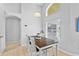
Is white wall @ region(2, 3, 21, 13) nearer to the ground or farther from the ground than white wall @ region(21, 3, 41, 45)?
farther from the ground

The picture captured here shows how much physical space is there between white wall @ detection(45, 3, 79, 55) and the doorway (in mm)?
659

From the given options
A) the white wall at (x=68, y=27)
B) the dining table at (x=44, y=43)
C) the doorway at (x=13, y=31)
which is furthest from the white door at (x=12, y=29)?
the white wall at (x=68, y=27)

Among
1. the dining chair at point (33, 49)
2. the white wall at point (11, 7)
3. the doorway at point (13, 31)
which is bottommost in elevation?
the dining chair at point (33, 49)

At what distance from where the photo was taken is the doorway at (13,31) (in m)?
2.63

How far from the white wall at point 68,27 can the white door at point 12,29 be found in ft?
2.18

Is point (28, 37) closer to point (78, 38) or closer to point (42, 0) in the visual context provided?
point (42, 0)

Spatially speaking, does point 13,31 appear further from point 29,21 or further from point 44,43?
point 44,43

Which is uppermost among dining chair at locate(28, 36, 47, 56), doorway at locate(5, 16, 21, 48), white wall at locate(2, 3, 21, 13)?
white wall at locate(2, 3, 21, 13)

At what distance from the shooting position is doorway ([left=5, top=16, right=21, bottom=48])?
8.64ft

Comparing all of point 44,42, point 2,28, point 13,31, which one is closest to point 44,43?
point 44,42

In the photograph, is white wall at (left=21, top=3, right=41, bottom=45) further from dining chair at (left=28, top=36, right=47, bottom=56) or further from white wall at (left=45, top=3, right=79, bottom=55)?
white wall at (left=45, top=3, right=79, bottom=55)

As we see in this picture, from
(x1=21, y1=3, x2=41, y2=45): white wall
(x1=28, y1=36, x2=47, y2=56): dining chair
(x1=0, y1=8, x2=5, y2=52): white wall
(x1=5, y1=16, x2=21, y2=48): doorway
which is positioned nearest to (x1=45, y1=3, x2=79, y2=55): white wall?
(x1=21, y1=3, x2=41, y2=45): white wall

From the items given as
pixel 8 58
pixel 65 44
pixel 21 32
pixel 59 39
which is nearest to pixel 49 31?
pixel 59 39

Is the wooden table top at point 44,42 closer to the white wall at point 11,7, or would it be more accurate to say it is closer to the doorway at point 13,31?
the doorway at point 13,31
